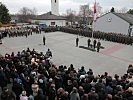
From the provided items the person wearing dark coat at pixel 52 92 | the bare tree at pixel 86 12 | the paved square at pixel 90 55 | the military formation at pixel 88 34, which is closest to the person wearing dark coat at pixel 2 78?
the person wearing dark coat at pixel 52 92

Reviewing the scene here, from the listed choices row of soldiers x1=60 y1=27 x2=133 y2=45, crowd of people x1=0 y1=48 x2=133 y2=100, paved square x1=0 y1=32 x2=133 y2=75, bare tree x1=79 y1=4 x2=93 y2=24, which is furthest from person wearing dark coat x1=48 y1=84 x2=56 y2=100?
bare tree x1=79 y1=4 x2=93 y2=24

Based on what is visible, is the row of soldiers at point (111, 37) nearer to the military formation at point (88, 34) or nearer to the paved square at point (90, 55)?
the military formation at point (88, 34)

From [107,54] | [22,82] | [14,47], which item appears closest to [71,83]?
[22,82]

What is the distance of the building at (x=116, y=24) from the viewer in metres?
36.2

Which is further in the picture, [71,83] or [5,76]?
[5,76]

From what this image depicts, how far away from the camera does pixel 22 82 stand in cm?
998

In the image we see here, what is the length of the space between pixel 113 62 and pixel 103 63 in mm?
1116

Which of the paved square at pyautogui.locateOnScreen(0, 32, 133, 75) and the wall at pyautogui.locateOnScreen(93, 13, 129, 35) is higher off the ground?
the wall at pyautogui.locateOnScreen(93, 13, 129, 35)

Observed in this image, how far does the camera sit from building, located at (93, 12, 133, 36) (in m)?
36.2

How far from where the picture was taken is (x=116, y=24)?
3759cm

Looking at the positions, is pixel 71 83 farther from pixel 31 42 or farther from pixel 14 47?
pixel 31 42

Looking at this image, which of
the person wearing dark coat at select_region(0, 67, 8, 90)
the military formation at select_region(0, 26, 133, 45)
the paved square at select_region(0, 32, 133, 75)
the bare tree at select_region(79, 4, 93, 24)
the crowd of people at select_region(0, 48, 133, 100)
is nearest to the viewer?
the crowd of people at select_region(0, 48, 133, 100)

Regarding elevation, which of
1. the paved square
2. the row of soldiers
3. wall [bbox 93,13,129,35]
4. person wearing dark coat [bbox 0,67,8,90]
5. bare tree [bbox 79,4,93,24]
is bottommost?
the paved square

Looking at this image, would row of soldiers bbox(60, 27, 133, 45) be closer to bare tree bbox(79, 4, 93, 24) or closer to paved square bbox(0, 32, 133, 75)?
paved square bbox(0, 32, 133, 75)
